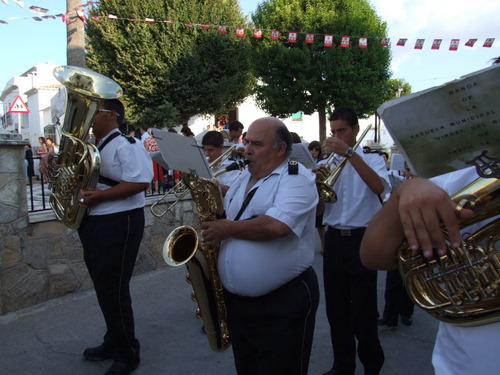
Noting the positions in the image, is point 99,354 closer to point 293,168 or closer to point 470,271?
point 293,168

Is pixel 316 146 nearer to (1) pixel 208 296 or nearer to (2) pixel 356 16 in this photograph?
(1) pixel 208 296

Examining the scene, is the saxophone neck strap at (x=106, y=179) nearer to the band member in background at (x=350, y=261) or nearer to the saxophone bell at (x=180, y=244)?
the saxophone bell at (x=180, y=244)

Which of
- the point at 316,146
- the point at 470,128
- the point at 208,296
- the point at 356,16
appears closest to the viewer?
the point at 470,128

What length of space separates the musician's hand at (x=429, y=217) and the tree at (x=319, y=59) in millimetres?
17986

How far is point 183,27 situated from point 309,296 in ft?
61.8

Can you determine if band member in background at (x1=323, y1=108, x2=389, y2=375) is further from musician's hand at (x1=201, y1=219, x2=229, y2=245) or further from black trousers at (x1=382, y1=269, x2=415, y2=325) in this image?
musician's hand at (x1=201, y1=219, x2=229, y2=245)

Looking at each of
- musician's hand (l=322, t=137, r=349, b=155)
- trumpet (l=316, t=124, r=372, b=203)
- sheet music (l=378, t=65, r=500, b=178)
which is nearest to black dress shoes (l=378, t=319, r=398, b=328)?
trumpet (l=316, t=124, r=372, b=203)

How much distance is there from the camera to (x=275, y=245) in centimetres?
210

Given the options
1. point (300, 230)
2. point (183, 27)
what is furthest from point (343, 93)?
point (300, 230)

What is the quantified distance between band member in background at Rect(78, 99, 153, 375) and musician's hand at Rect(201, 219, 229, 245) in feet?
3.95

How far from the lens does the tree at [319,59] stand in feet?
59.0

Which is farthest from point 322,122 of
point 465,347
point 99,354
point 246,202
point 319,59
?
point 465,347

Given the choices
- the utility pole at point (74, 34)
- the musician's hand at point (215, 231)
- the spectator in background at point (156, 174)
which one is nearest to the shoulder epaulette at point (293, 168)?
the musician's hand at point (215, 231)

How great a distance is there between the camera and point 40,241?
182 inches
